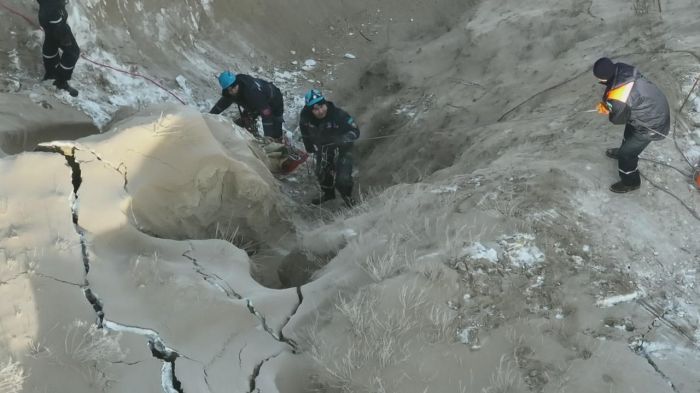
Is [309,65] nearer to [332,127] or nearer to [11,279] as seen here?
[332,127]

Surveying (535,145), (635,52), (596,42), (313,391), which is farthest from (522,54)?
(313,391)

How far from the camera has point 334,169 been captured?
7086 millimetres

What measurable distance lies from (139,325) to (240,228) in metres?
2.25

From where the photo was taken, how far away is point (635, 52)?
7.38 metres

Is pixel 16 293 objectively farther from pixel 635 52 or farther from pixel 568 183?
pixel 635 52


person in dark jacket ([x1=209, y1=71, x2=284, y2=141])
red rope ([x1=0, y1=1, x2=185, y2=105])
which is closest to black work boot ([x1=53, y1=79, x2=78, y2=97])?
red rope ([x1=0, y1=1, x2=185, y2=105])

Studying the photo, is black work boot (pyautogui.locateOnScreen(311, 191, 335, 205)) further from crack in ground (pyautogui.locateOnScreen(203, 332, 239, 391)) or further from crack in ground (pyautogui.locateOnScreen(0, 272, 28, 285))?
crack in ground (pyautogui.locateOnScreen(0, 272, 28, 285))

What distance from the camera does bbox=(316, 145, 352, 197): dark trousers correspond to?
684 cm

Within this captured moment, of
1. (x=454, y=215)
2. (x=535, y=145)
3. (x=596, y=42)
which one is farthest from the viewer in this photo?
(x=596, y=42)

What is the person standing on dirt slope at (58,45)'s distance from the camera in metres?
5.86

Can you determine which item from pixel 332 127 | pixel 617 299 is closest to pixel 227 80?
pixel 332 127

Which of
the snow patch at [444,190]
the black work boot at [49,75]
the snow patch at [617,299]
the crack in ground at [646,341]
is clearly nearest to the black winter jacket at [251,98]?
the black work boot at [49,75]

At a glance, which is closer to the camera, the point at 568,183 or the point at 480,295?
the point at 480,295

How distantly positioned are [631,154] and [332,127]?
317cm
